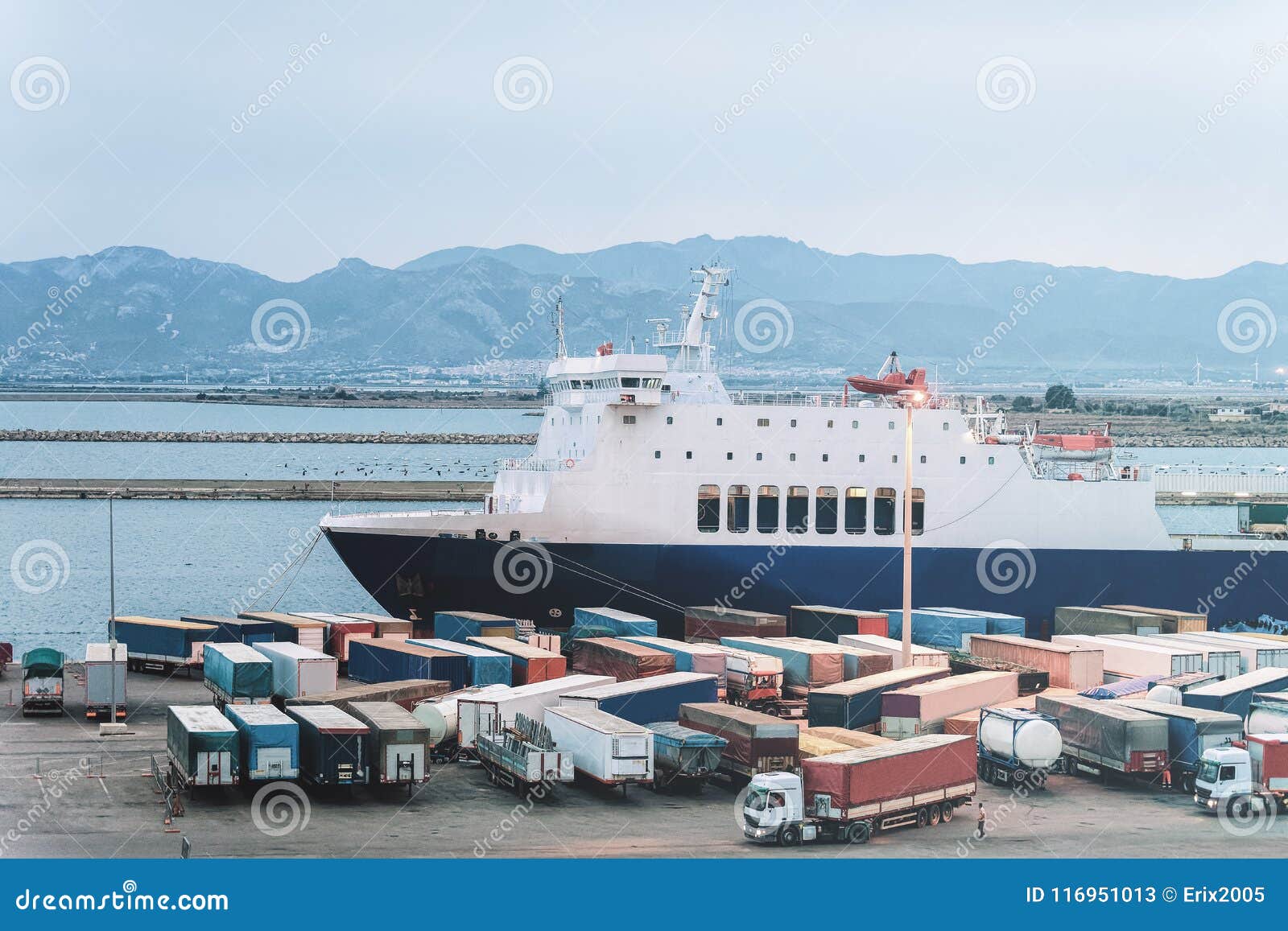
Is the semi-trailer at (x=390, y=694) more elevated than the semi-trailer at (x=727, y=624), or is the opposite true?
the semi-trailer at (x=727, y=624)

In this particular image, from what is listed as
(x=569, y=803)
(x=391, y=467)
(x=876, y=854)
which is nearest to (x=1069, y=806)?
(x=876, y=854)

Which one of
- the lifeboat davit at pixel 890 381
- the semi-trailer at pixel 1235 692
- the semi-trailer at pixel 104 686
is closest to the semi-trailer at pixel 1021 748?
the semi-trailer at pixel 1235 692

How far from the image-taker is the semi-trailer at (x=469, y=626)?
126ft

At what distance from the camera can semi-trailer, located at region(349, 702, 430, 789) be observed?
25.9 meters

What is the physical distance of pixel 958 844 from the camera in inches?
918

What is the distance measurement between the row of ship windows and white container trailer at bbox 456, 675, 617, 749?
12.8 m

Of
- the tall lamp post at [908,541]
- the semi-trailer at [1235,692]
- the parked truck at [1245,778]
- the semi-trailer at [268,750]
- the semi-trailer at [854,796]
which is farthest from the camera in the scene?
the tall lamp post at [908,541]

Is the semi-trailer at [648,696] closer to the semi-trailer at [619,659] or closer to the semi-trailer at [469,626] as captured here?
the semi-trailer at [619,659]

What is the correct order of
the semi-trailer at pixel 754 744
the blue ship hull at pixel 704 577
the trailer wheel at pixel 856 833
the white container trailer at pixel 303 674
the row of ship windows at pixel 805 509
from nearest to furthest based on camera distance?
the trailer wheel at pixel 856 833, the semi-trailer at pixel 754 744, the white container trailer at pixel 303 674, the blue ship hull at pixel 704 577, the row of ship windows at pixel 805 509

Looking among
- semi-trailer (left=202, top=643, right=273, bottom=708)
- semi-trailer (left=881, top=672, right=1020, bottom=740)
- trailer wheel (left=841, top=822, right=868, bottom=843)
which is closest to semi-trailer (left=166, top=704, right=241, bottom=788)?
semi-trailer (left=202, top=643, right=273, bottom=708)

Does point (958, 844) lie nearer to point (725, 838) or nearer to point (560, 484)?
point (725, 838)

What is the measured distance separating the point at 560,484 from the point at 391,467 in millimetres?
103018

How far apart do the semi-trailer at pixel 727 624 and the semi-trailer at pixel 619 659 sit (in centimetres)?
408

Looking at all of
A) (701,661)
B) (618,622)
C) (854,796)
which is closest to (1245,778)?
(854,796)
